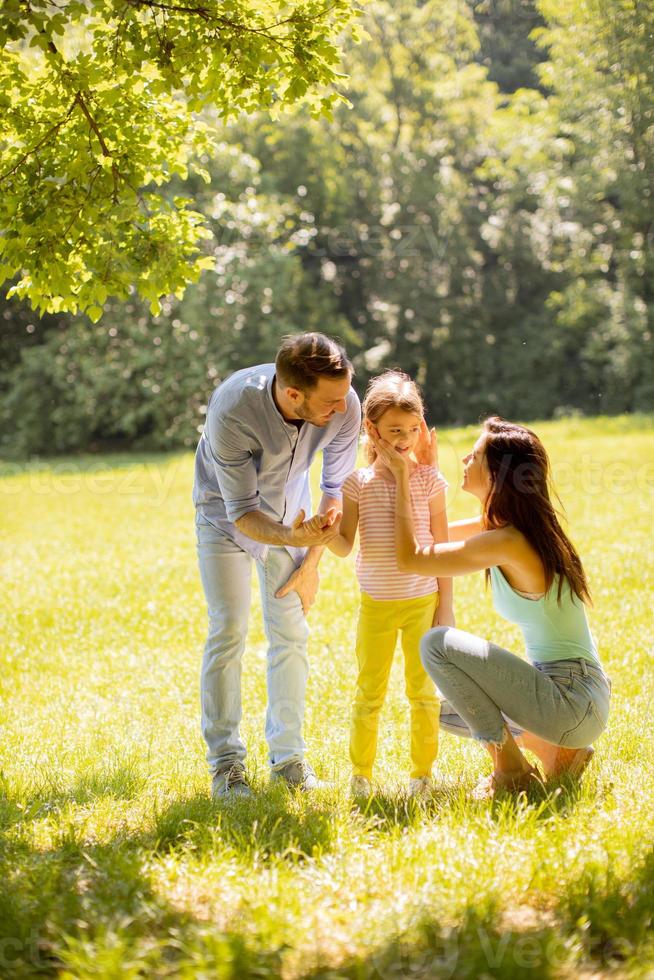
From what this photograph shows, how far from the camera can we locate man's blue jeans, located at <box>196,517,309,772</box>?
13.3 feet

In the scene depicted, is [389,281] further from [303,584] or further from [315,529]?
[315,529]

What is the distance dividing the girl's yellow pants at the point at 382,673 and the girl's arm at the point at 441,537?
87mm

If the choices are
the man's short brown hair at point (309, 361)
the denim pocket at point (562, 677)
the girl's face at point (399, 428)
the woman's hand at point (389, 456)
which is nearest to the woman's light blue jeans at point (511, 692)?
the denim pocket at point (562, 677)

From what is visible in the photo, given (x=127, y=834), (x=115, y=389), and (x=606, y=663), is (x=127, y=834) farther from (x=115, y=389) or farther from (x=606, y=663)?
(x=115, y=389)

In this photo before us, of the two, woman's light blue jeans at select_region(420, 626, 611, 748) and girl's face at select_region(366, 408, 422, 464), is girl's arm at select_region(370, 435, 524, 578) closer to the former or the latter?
girl's face at select_region(366, 408, 422, 464)

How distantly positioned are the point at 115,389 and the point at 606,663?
19.3 metres

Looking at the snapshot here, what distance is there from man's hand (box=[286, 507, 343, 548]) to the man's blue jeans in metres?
0.37

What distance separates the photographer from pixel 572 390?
80.0ft

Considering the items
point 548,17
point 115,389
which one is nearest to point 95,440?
point 115,389

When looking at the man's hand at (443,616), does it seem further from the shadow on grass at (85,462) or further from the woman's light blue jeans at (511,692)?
the shadow on grass at (85,462)

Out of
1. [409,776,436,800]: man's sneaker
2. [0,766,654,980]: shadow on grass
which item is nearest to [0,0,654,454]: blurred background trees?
[409,776,436,800]: man's sneaker

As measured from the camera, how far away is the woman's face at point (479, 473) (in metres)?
3.66

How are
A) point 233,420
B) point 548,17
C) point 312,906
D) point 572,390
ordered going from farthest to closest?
point 572,390, point 548,17, point 233,420, point 312,906

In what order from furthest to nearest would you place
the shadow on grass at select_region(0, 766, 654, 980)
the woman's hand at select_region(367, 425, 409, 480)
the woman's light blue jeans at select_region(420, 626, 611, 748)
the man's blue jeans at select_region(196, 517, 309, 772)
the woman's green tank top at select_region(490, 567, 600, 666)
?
1. the man's blue jeans at select_region(196, 517, 309, 772)
2. the woman's hand at select_region(367, 425, 409, 480)
3. the woman's green tank top at select_region(490, 567, 600, 666)
4. the woman's light blue jeans at select_region(420, 626, 611, 748)
5. the shadow on grass at select_region(0, 766, 654, 980)
